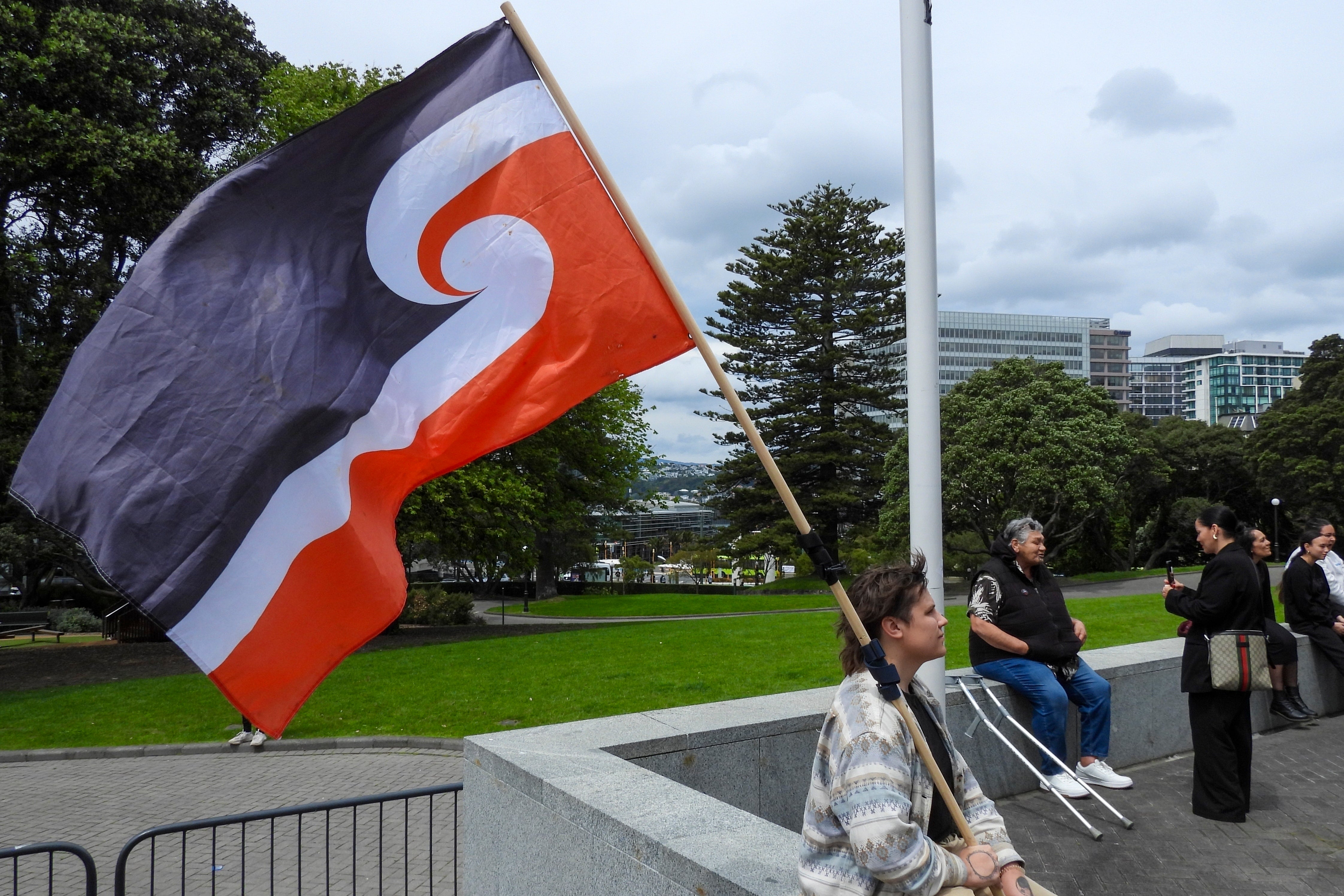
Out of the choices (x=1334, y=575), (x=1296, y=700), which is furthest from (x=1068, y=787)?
(x=1334, y=575)

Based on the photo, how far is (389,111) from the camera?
3533 millimetres

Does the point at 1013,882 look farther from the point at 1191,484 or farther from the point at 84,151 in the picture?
the point at 1191,484

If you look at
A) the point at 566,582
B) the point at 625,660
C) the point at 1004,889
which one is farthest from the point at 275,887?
the point at 566,582

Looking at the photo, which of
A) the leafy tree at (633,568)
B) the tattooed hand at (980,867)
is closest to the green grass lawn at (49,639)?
the tattooed hand at (980,867)

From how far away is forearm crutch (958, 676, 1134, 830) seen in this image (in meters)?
5.65

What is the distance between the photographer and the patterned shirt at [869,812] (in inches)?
94.5

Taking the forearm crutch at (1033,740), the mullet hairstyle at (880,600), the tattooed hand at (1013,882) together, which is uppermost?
the mullet hairstyle at (880,600)

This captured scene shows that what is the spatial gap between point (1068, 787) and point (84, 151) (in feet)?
54.4

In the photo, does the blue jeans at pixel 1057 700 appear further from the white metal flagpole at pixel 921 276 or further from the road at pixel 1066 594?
the road at pixel 1066 594

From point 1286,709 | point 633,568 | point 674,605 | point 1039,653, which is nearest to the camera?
point 1039,653

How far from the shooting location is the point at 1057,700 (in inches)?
240

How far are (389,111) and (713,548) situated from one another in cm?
5017

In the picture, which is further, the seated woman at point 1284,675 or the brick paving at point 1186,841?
the seated woman at point 1284,675

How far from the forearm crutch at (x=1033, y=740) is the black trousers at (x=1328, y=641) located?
12.9ft
